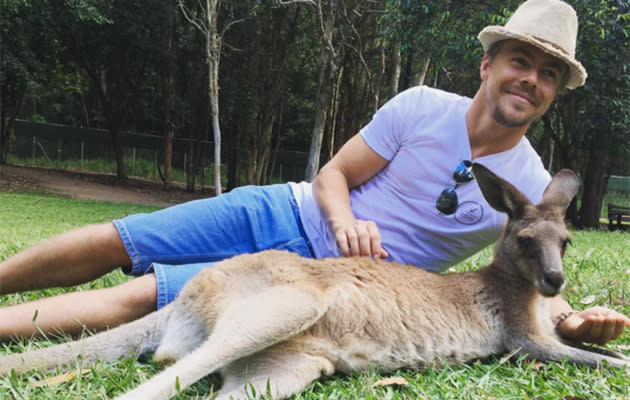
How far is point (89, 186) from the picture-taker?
62.6 ft

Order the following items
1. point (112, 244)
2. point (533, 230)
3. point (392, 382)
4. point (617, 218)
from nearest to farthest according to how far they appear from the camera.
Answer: point (392, 382) < point (533, 230) < point (112, 244) < point (617, 218)

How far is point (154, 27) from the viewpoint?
17.5 m

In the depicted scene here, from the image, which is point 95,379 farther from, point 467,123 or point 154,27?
point 154,27

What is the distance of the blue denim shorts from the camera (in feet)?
9.08

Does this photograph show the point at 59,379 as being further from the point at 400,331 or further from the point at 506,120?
the point at 506,120

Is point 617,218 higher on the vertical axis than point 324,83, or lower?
lower

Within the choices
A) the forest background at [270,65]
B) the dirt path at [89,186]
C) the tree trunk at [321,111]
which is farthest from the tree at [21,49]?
the tree trunk at [321,111]

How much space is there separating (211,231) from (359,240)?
771 mm

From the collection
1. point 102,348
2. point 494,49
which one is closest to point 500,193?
point 494,49

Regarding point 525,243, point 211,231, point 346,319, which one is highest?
point 525,243

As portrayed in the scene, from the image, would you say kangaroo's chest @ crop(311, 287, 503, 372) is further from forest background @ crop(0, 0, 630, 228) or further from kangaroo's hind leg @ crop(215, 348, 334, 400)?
forest background @ crop(0, 0, 630, 228)

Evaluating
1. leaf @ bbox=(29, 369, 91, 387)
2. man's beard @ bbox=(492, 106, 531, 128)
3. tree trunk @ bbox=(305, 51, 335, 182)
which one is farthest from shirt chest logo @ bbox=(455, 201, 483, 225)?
tree trunk @ bbox=(305, 51, 335, 182)

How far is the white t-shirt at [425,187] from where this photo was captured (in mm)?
2816

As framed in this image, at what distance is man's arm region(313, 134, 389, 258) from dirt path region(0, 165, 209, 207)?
14.3 m
